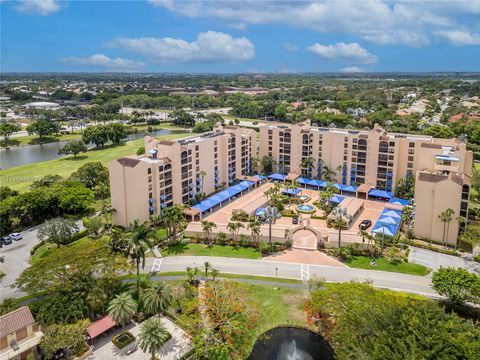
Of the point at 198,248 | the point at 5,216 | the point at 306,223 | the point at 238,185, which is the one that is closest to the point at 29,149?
the point at 5,216

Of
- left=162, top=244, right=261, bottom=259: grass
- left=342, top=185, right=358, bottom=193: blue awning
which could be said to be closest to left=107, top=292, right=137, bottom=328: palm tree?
left=162, top=244, right=261, bottom=259: grass

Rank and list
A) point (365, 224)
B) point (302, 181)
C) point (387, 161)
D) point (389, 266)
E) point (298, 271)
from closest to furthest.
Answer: point (298, 271)
point (389, 266)
point (365, 224)
point (387, 161)
point (302, 181)

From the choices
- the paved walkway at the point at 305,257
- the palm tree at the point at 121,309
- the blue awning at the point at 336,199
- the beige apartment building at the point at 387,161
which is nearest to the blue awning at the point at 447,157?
the beige apartment building at the point at 387,161

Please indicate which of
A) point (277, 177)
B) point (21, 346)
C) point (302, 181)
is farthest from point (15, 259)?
point (302, 181)

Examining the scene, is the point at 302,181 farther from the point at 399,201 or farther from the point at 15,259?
the point at 15,259

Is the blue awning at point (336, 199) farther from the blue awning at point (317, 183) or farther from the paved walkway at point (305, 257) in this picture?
the paved walkway at point (305, 257)

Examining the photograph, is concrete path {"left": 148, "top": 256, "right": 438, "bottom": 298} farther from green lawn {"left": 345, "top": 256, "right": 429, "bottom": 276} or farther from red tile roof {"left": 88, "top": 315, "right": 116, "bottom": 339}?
red tile roof {"left": 88, "top": 315, "right": 116, "bottom": 339}
